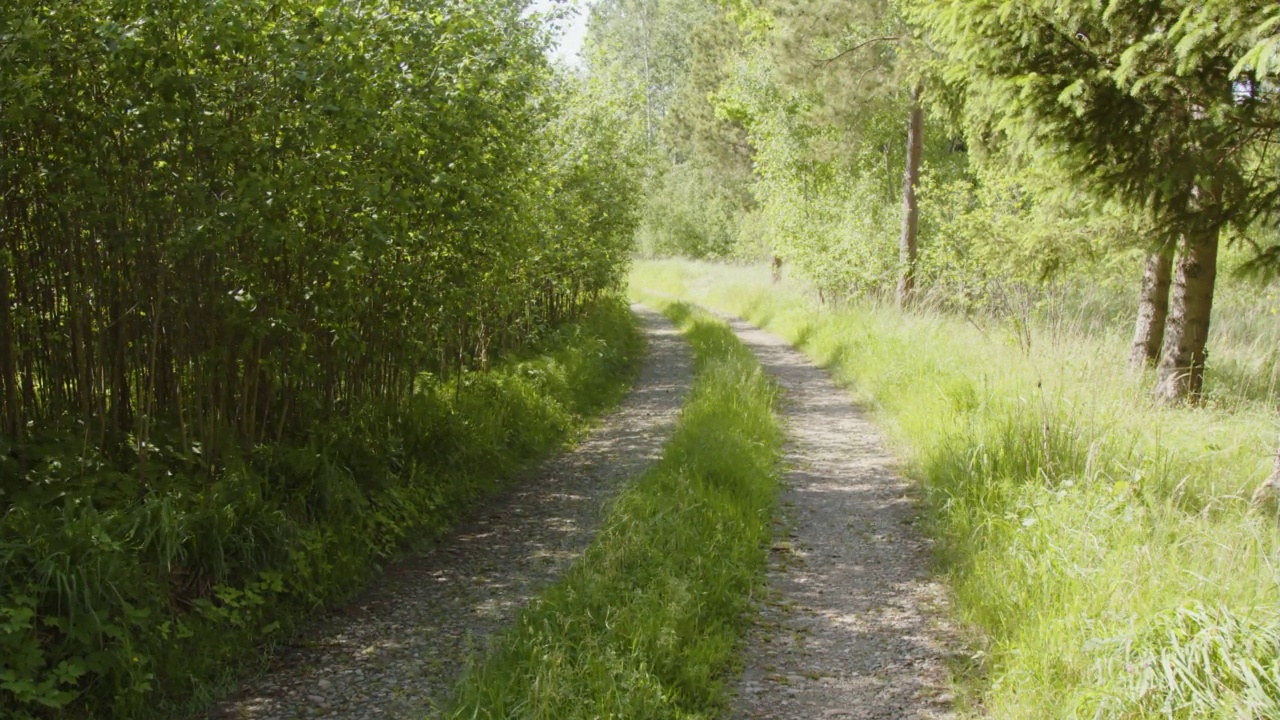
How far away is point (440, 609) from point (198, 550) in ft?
4.98

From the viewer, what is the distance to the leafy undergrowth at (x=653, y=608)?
14.5 feet

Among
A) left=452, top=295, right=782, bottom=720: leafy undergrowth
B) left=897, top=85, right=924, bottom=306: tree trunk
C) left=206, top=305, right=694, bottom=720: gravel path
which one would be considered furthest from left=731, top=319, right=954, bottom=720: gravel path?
left=897, top=85, right=924, bottom=306: tree trunk

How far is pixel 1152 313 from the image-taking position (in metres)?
9.70

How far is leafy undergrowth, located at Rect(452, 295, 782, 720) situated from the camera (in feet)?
14.5

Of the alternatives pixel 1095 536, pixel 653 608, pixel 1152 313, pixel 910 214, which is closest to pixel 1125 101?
pixel 1095 536

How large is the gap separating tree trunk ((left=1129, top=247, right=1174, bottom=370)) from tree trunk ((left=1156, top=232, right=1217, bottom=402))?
44.1 inches

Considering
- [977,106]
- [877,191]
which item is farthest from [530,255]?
[877,191]

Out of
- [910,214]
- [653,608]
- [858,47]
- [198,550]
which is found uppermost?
[858,47]

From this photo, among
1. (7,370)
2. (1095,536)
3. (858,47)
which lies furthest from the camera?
(858,47)

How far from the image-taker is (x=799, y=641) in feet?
17.4

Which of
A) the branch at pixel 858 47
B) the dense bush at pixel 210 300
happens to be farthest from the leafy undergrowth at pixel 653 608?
the branch at pixel 858 47

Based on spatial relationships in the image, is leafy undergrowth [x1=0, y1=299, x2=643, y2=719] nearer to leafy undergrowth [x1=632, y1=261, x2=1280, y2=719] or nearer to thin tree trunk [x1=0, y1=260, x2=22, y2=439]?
thin tree trunk [x1=0, y1=260, x2=22, y2=439]

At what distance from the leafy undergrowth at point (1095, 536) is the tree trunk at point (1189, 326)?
269 millimetres

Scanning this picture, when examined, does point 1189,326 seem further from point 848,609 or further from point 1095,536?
point 848,609
